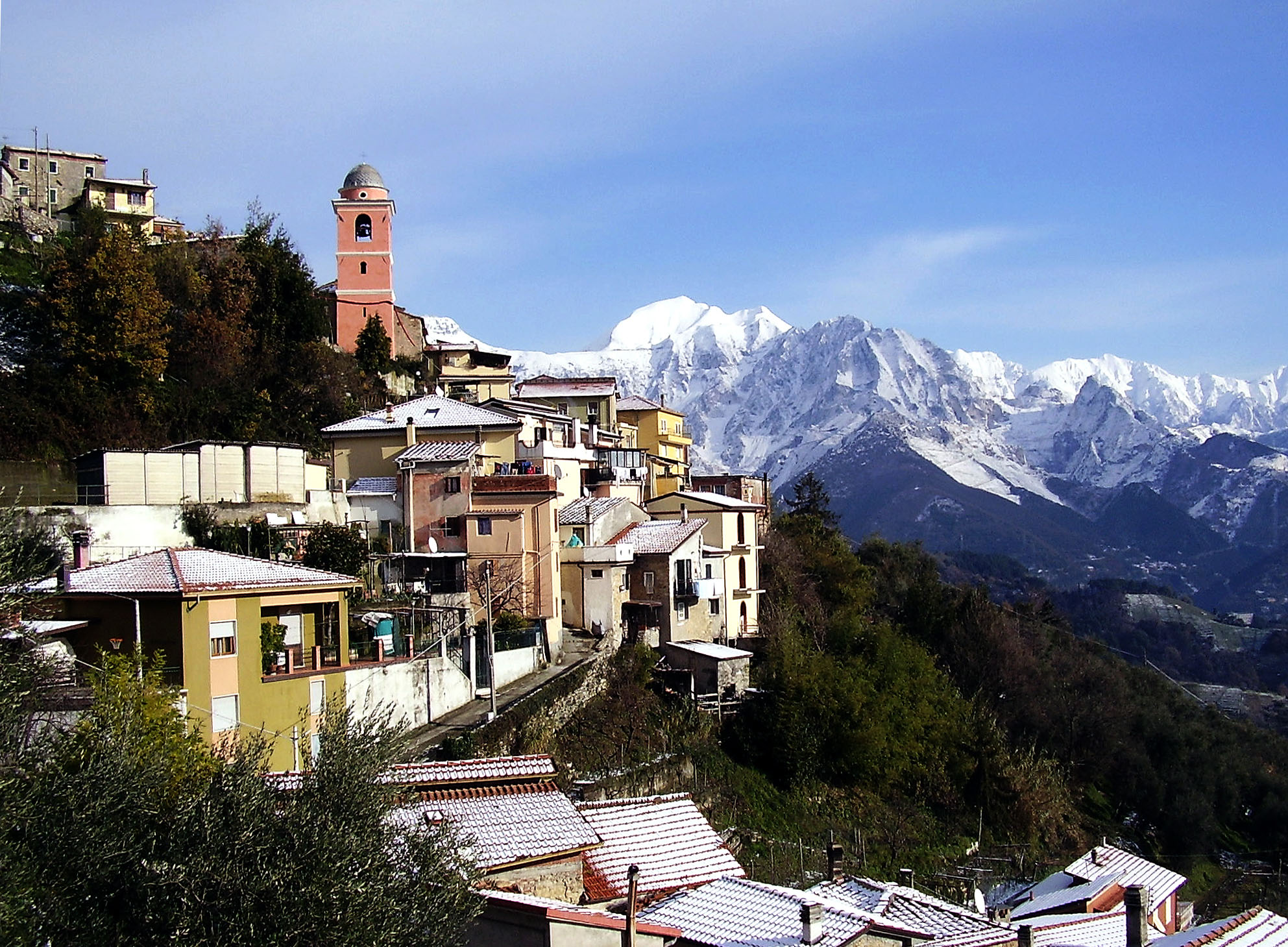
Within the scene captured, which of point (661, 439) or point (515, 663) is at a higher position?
point (661, 439)

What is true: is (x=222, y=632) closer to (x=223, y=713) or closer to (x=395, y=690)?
(x=223, y=713)

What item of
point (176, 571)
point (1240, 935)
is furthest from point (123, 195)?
point (1240, 935)

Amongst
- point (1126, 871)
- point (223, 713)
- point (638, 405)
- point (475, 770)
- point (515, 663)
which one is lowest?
point (1126, 871)

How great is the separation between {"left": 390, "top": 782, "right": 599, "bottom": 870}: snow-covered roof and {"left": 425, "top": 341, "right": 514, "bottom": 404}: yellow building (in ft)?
130

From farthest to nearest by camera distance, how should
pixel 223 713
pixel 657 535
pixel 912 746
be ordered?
pixel 912 746 → pixel 657 535 → pixel 223 713

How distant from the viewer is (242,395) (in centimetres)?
4103

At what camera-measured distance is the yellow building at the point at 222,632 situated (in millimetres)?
22031

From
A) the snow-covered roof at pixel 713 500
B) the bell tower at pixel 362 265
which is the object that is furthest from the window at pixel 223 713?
the bell tower at pixel 362 265

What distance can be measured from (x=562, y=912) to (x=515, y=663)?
58.6ft

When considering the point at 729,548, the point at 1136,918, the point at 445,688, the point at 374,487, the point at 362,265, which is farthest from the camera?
the point at 362,265

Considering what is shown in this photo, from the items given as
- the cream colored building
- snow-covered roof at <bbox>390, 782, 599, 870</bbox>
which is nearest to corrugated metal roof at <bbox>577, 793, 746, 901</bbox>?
snow-covered roof at <bbox>390, 782, 599, 870</bbox>

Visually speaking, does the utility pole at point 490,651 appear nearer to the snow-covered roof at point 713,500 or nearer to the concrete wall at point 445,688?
the concrete wall at point 445,688

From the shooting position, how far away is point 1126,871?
32.5 meters

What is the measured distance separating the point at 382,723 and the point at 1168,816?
163 feet
